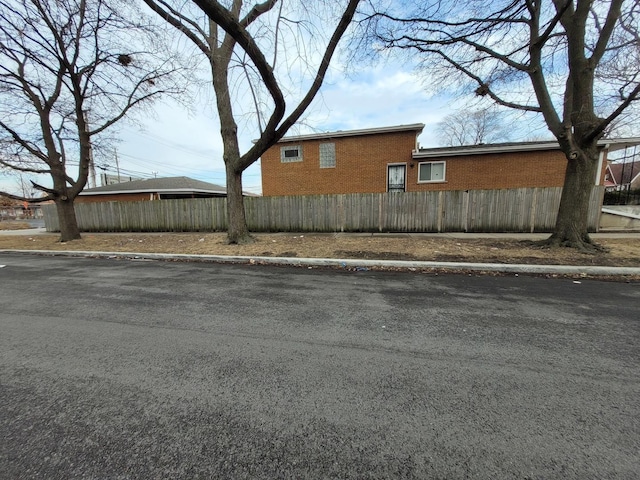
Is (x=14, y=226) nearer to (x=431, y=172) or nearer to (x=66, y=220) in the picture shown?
(x=66, y=220)

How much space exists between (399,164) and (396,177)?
0.72m

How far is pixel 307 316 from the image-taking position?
402 centimetres

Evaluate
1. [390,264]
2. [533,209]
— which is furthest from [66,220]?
[533,209]

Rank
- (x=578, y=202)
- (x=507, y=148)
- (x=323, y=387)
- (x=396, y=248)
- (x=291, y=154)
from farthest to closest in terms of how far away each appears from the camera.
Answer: (x=291, y=154) → (x=507, y=148) → (x=396, y=248) → (x=578, y=202) → (x=323, y=387)

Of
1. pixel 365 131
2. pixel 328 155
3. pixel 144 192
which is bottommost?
pixel 144 192

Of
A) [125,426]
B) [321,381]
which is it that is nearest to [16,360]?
[125,426]

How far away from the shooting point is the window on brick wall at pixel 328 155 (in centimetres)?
1706

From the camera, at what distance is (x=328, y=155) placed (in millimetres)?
17156

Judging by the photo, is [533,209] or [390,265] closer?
[390,265]

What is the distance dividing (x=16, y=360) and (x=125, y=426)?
1914mm

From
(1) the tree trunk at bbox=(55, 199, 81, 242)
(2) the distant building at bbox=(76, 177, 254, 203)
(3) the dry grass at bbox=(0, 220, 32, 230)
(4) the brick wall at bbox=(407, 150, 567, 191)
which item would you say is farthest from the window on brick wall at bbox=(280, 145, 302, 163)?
(3) the dry grass at bbox=(0, 220, 32, 230)

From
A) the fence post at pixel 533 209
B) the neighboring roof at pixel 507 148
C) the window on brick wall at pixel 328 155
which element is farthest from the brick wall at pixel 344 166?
the fence post at pixel 533 209

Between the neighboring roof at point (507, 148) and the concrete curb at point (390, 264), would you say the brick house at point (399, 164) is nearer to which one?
the neighboring roof at point (507, 148)

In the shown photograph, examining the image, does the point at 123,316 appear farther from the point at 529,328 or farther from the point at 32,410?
the point at 529,328
